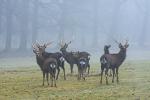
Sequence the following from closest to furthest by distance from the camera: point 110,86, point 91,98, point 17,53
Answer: point 91,98
point 110,86
point 17,53

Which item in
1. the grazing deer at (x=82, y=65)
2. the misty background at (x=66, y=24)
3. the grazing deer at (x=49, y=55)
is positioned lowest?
the grazing deer at (x=82, y=65)

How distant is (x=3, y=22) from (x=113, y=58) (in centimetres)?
6835

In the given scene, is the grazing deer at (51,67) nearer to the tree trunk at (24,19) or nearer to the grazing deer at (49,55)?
the grazing deer at (49,55)

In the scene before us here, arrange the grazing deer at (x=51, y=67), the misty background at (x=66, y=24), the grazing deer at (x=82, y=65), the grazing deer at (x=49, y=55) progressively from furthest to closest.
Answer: the misty background at (x=66, y=24) < the grazing deer at (x=82, y=65) < the grazing deer at (x=49, y=55) < the grazing deer at (x=51, y=67)

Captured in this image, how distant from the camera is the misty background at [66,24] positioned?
76.2 meters

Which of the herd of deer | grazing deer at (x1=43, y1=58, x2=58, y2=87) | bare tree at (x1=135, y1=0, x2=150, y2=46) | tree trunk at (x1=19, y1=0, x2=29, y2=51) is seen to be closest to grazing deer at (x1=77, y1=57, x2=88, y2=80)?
the herd of deer

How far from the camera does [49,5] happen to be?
8338cm

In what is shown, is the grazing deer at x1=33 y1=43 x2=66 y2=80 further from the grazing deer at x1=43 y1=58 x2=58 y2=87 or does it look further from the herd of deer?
the grazing deer at x1=43 y1=58 x2=58 y2=87

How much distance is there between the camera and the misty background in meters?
76.2

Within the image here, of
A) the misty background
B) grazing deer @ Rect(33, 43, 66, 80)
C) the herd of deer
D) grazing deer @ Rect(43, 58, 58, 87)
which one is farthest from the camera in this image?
the misty background

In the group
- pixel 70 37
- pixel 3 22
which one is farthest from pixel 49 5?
pixel 3 22

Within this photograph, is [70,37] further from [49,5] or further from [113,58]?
[113,58]

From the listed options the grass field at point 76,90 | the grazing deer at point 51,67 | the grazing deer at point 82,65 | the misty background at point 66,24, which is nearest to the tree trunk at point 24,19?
the misty background at point 66,24

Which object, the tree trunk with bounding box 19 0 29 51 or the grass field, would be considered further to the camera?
the tree trunk with bounding box 19 0 29 51
